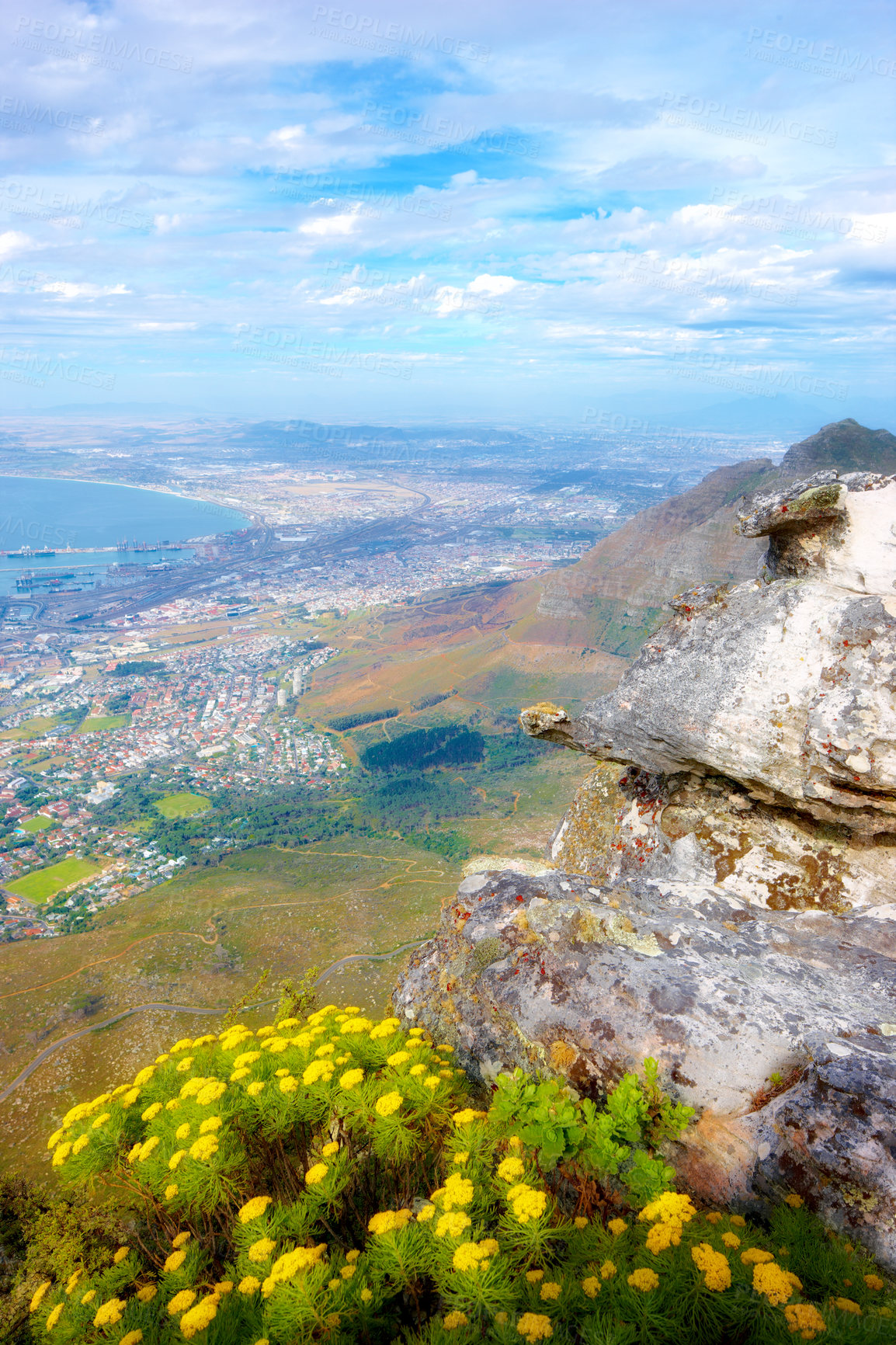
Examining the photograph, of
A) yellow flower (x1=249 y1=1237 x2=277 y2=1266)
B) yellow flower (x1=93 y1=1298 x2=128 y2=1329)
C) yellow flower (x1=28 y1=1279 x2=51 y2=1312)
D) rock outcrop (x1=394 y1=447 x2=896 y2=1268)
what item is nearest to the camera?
yellow flower (x1=93 y1=1298 x2=128 y2=1329)

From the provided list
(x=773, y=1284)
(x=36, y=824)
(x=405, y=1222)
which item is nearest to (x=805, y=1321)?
(x=773, y=1284)

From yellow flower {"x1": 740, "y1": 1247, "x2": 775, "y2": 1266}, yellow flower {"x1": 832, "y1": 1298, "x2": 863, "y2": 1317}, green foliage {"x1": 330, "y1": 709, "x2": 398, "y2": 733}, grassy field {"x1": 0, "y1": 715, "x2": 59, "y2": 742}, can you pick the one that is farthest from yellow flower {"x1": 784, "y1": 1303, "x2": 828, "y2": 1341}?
grassy field {"x1": 0, "y1": 715, "x2": 59, "y2": 742}

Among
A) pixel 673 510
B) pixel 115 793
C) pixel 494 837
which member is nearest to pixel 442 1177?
pixel 494 837

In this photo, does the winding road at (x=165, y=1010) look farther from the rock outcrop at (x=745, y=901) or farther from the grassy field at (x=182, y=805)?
the grassy field at (x=182, y=805)

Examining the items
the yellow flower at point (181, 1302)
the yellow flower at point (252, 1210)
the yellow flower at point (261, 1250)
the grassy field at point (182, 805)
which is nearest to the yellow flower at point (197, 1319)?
the yellow flower at point (181, 1302)

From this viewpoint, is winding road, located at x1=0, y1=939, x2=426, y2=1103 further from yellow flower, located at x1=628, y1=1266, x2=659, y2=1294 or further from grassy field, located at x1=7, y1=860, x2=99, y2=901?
yellow flower, located at x1=628, y1=1266, x2=659, y2=1294

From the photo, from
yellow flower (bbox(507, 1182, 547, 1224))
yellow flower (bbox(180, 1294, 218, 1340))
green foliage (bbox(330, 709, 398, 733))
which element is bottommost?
green foliage (bbox(330, 709, 398, 733))

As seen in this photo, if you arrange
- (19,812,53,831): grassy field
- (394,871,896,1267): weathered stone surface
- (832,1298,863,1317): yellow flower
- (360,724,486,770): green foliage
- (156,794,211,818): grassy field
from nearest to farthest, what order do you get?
(832,1298,863,1317): yellow flower
(394,871,896,1267): weathered stone surface
(19,812,53,831): grassy field
(156,794,211,818): grassy field
(360,724,486,770): green foliage
